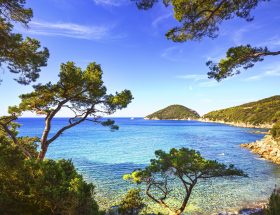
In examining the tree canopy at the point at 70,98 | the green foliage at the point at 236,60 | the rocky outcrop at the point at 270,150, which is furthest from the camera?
the rocky outcrop at the point at 270,150

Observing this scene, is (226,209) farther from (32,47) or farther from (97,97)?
(32,47)

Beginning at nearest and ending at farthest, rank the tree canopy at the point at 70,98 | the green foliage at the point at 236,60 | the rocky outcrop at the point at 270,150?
the green foliage at the point at 236,60, the tree canopy at the point at 70,98, the rocky outcrop at the point at 270,150

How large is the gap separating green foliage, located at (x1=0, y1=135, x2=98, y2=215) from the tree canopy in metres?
3.62

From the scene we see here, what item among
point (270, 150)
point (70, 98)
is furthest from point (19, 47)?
point (270, 150)

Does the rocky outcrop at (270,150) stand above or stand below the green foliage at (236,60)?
below

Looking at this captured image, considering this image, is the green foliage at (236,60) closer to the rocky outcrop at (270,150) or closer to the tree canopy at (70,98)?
the tree canopy at (70,98)

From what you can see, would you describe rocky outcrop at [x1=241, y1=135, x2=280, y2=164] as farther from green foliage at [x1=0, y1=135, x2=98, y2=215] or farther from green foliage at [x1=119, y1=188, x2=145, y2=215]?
green foliage at [x1=0, y1=135, x2=98, y2=215]

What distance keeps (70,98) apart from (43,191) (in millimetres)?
6918

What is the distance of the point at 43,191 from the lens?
392 inches

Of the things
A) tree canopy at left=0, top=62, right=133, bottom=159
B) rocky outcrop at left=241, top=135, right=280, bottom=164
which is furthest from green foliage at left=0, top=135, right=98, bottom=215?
rocky outcrop at left=241, top=135, right=280, bottom=164

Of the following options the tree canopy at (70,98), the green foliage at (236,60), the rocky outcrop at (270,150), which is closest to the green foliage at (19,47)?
the tree canopy at (70,98)

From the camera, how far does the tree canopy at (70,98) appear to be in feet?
49.0

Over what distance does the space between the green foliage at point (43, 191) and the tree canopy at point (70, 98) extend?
3616 mm

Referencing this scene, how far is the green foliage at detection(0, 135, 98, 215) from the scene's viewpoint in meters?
9.92
